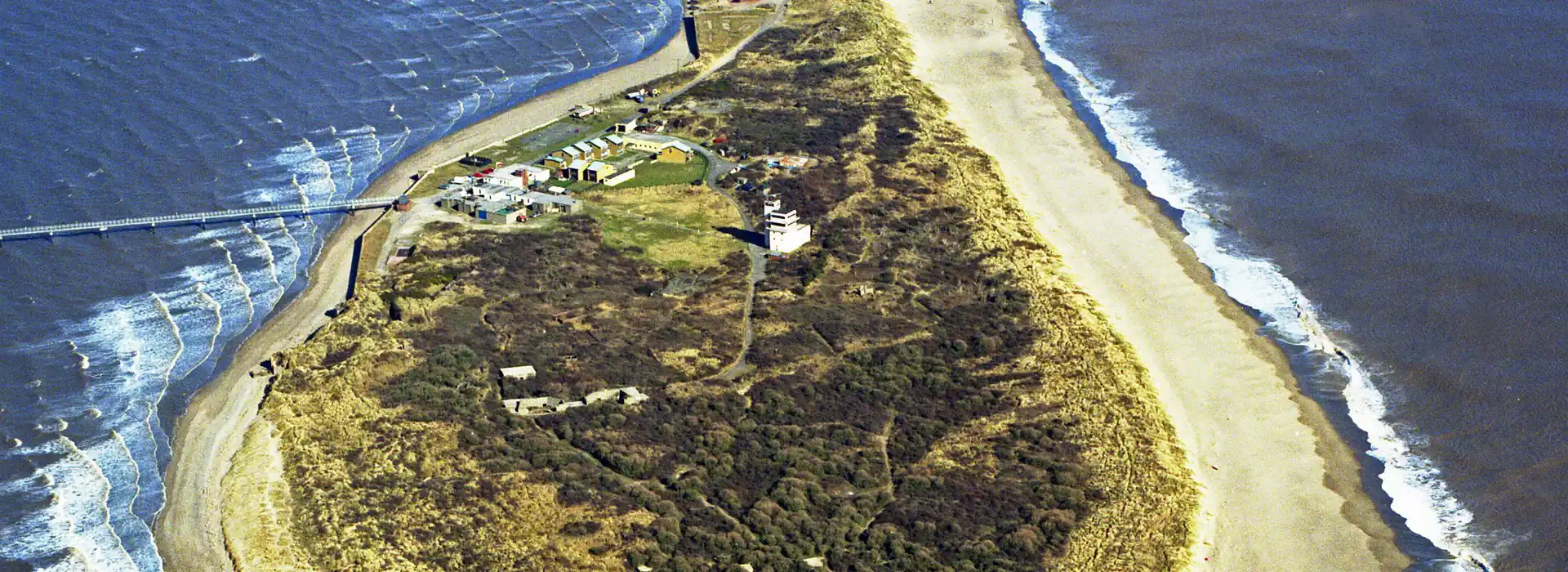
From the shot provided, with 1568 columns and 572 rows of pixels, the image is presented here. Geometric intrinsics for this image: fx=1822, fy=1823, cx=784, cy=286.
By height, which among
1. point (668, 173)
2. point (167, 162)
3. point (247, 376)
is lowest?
point (247, 376)

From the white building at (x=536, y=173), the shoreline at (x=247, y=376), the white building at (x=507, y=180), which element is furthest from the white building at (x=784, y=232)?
the shoreline at (x=247, y=376)

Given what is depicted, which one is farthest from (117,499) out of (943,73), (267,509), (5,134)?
(943,73)

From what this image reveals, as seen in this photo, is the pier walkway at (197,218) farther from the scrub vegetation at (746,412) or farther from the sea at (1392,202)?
the sea at (1392,202)

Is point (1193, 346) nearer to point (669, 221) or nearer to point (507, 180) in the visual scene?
point (669, 221)


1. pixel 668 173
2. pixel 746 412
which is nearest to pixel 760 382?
pixel 746 412

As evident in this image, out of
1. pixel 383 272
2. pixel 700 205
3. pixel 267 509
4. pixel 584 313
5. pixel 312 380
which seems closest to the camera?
pixel 267 509

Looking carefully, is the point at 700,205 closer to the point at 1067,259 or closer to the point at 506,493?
the point at 1067,259

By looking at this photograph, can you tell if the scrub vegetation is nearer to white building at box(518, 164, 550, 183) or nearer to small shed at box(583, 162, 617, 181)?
small shed at box(583, 162, 617, 181)
